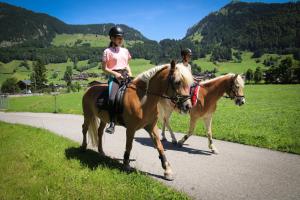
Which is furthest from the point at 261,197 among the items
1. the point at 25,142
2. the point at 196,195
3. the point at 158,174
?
the point at 25,142

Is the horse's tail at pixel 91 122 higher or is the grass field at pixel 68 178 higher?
the horse's tail at pixel 91 122

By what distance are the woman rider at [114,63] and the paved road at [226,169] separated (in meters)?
2.31

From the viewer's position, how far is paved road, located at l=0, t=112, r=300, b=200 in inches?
230

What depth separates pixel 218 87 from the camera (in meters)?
9.77

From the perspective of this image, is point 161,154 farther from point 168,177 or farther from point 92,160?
point 92,160

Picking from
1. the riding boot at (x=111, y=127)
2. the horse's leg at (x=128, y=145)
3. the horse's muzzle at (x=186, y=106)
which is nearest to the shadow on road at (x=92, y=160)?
the horse's leg at (x=128, y=145)

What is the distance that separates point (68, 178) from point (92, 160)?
1.60 m

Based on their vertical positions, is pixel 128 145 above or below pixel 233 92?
below

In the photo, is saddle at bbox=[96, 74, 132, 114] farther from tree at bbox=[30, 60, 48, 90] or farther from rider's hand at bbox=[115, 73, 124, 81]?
tree at bbox=[30, 60, 48, 90]

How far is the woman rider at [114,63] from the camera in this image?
24.6 ft

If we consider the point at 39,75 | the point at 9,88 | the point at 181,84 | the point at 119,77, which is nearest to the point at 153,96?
the point at 181,84

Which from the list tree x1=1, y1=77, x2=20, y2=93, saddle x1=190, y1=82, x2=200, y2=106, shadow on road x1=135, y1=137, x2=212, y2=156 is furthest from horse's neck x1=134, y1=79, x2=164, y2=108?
tree x1=1, y1=77, x2=20, y2=93

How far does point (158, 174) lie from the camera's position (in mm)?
7234

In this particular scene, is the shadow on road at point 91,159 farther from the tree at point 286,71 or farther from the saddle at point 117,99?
the tree at point 286,71
